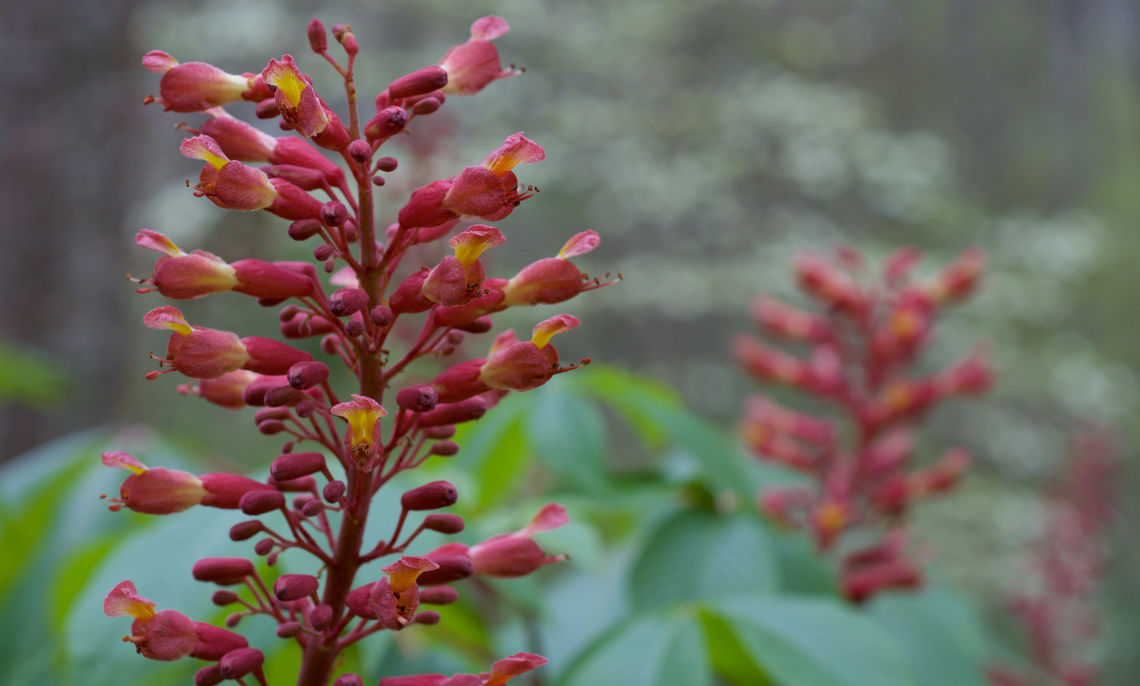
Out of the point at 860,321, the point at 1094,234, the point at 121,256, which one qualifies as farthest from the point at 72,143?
the point at 1094,234

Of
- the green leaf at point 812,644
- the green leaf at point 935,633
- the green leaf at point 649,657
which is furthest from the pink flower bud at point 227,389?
the green leaf at point 935,633

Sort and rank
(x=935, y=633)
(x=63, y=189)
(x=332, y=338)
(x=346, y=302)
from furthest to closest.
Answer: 1. (x=63, y=189)
2. (x=935, y=633)
3. (x=332, y=338)
4. (x=346, y=302)

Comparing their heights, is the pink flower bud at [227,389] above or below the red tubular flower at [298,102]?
below

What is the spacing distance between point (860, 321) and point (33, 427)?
137 inches

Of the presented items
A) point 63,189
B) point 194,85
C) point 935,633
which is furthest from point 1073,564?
point 63,189

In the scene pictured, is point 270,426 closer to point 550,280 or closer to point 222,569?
point 222,569

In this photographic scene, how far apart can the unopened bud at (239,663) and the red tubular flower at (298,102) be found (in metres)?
0.54

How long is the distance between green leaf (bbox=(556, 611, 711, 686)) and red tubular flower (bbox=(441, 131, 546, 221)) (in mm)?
803

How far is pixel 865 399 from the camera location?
2.77 metres

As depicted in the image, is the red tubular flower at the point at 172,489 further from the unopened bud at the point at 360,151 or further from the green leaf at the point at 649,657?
the green leaf at the point at 649,657

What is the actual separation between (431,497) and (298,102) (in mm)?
446

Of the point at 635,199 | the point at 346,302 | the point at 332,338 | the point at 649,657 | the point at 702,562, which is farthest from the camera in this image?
the point at 635,199

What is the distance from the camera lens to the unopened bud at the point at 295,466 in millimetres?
980

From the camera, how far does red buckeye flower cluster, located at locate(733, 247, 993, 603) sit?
2615mm
